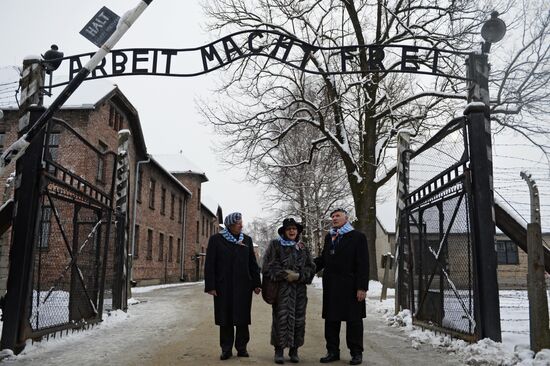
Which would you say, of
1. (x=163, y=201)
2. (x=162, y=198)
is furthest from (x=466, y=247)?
(x=163, y=201)

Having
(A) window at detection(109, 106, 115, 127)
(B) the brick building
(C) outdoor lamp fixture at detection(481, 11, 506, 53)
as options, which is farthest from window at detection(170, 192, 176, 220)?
(C) outdoor lamp fixture at detection(481, 11, 506, 53)

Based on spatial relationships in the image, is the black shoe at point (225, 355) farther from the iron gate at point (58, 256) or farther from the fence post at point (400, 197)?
the fence post at point (400, 197)

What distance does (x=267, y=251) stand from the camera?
620 centimetres

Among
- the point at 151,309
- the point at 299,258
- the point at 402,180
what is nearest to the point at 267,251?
the point at 299,258

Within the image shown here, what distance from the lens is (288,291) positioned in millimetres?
6074

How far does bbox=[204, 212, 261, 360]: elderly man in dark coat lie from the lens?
20.2 ft

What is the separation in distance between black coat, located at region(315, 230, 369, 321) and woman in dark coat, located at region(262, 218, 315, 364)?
0.26 metres

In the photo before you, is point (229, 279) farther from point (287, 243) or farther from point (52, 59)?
point (52, 59)

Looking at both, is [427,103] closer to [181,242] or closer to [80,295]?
Result: [80,295]

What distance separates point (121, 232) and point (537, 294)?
8.29 m

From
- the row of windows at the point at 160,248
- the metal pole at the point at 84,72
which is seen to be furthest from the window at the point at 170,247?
the metal pole at the point at 84,72

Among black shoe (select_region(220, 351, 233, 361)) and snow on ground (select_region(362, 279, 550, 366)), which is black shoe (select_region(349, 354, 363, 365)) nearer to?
snow on ground (select_region(362, 279, 550, 366))

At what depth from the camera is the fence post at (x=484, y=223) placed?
5973 millimetres

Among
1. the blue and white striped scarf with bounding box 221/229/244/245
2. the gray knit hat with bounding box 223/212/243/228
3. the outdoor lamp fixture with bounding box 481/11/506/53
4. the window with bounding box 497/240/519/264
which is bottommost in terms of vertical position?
the window with bounding box 497/240/519/264
